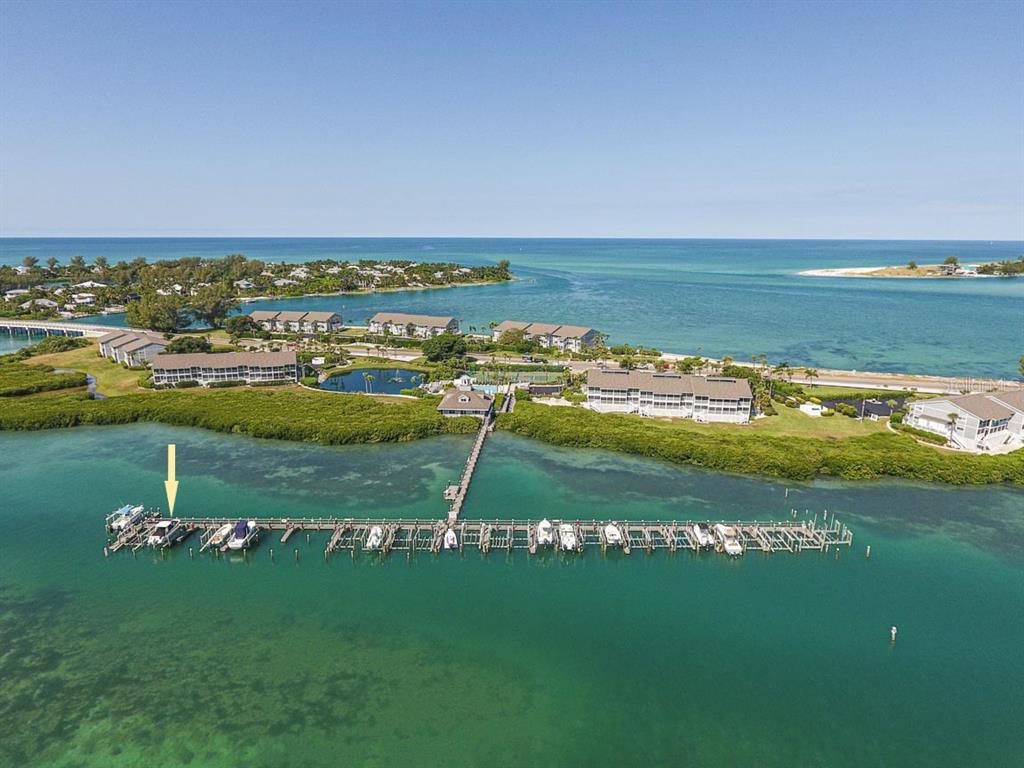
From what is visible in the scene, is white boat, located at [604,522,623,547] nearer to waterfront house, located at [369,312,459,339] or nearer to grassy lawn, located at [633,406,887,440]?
grassy lawn, located at [633,406,887,440]

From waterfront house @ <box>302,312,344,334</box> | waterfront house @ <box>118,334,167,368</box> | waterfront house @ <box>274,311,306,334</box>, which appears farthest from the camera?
waterfront house @ <box>274,311,306,334</box>

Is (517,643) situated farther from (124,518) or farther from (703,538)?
(124,518)

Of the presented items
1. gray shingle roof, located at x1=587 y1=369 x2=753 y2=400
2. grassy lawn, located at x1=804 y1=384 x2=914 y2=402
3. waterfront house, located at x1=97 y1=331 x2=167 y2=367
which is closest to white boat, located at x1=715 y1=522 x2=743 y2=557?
gray shingle roof, located at x1=587 y1=369 x2=753 y2=400

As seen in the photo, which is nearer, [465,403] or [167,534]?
[167,534]

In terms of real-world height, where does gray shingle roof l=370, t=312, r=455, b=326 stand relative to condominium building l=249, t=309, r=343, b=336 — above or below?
above

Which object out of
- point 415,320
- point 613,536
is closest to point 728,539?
point 613,536
